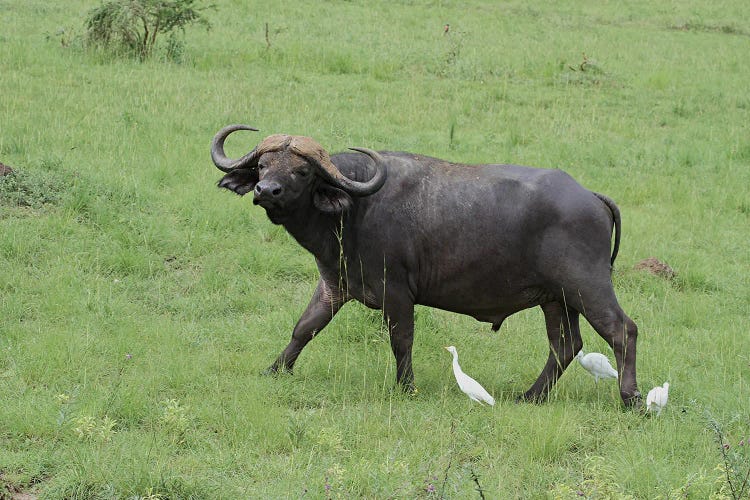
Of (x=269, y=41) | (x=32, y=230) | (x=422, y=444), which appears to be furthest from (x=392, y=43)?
(x=422, y=444)

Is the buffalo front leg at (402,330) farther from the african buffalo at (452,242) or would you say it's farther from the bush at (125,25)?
the bush at (125,25)

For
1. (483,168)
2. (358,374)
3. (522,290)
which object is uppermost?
(483,168)

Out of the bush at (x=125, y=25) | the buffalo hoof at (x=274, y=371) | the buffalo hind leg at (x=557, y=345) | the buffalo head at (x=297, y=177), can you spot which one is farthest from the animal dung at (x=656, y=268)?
the bush at (x=125, y=25)

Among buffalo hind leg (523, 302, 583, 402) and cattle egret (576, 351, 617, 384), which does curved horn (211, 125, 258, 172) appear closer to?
buffalo hind leg (523, 302, 583, 402)

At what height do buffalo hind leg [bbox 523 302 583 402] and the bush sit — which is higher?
the bush

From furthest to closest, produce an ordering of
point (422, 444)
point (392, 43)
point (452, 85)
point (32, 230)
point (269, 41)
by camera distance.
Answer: point (392, 43) → point (269, 41) → point (452, 85) → point (32, 230) → point (422, 444)

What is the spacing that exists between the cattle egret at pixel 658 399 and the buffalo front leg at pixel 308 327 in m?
2.05

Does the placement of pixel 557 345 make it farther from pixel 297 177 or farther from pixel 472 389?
pixel 297 177

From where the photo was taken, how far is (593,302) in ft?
20.6

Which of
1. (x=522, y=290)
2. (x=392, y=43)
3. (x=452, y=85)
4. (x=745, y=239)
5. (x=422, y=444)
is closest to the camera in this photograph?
(x=422, y=444)

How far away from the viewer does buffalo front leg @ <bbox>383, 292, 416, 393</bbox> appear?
21.2 ft

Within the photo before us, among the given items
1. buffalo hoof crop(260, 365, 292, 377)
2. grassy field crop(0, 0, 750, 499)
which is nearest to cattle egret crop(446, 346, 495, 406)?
grassy field crop(0, 0, 750, 499)

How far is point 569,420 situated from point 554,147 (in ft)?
23.1

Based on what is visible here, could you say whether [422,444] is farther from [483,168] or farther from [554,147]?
[554,147]
